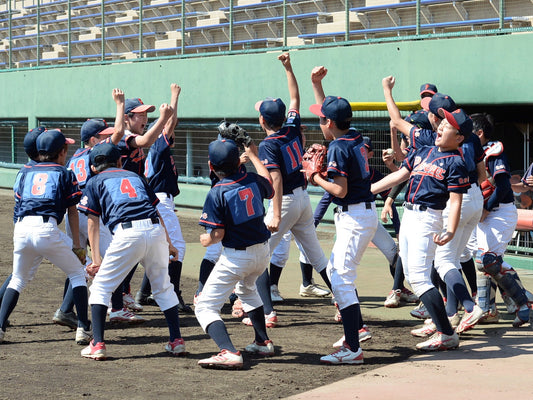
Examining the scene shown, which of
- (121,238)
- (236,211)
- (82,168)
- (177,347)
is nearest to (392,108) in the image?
(236,211)

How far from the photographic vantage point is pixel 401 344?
672 centimetres

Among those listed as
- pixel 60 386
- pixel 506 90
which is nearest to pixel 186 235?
pixel 506 90

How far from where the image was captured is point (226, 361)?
5.81m

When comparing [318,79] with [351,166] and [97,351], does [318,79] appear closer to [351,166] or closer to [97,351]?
[351,166]

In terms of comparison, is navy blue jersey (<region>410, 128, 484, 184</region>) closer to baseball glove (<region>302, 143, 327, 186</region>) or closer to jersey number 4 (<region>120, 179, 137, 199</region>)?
baseball glove (<region>302, 143, 327, 186</region>)

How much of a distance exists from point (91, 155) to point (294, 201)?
1.93 meters

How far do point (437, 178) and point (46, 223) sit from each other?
307cm

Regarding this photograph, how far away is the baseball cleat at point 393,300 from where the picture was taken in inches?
323

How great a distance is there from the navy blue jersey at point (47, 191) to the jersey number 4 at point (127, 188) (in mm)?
627

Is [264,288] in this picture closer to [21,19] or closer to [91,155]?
[91,155]

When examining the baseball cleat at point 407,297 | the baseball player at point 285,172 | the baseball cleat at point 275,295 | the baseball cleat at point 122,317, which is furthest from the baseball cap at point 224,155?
the baseball cleat at point 407,297

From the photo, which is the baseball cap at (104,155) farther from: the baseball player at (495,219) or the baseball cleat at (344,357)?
the baseball player at (495,219)

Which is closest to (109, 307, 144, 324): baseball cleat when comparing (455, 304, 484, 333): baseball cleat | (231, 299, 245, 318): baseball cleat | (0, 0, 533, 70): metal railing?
(231, 299, 245, 318): baseball cleat

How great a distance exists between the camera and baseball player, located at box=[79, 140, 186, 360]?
240 inches
